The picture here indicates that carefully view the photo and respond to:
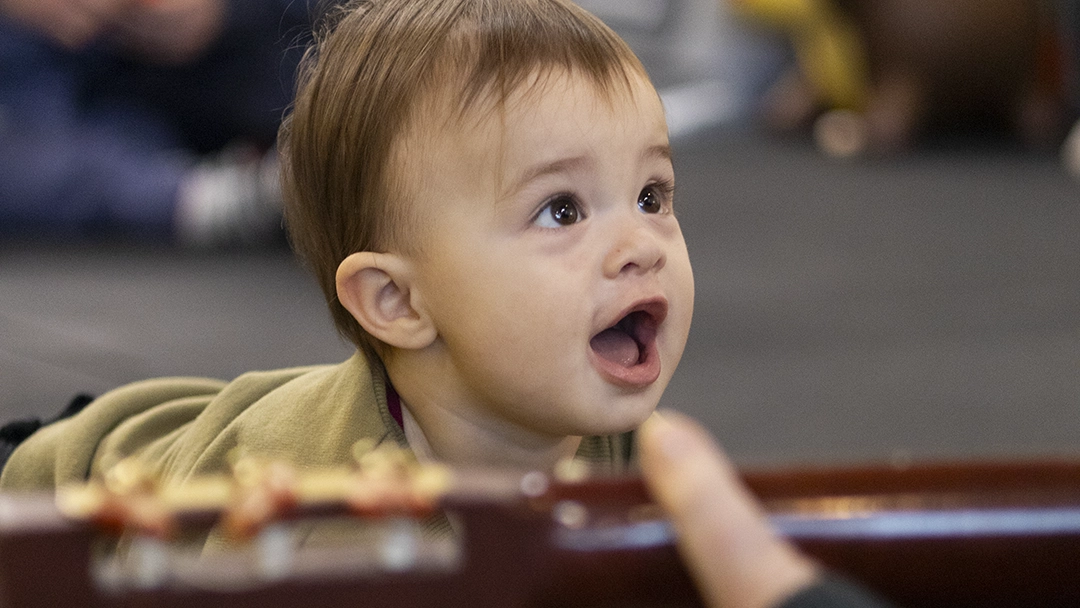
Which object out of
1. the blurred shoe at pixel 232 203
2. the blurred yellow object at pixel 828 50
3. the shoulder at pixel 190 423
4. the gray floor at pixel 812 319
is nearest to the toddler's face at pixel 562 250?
the shoulder at pixel 190 423

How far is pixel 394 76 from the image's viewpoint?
65 centimetres

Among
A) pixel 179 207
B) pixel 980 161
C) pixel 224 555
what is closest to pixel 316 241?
pixel 224 555

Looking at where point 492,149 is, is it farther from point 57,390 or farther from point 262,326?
point 262,326

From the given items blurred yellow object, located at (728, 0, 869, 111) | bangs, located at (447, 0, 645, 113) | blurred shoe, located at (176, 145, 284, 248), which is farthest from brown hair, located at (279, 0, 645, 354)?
blurred yellow object, located at (728, 0, 869, 111)

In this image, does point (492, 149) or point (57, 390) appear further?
point (57, 390)

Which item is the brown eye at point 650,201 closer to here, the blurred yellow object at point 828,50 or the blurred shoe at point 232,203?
the blurred shoe at point 232,203

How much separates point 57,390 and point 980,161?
6.51 ft

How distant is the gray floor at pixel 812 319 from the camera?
1292mm

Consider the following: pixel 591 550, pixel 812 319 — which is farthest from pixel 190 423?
pixel 812 319

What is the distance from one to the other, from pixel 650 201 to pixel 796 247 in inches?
55.0

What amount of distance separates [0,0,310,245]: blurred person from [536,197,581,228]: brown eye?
4.23 feet

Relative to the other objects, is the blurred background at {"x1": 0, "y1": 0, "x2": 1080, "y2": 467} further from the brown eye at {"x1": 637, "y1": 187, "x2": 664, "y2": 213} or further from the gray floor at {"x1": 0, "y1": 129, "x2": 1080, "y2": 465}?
the brown eye at {"x1": 637, "y1": 187, "x2": 664, "y2": 213}

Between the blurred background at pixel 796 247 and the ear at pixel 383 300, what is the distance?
41 cm

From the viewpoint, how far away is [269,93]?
6.49 feet
